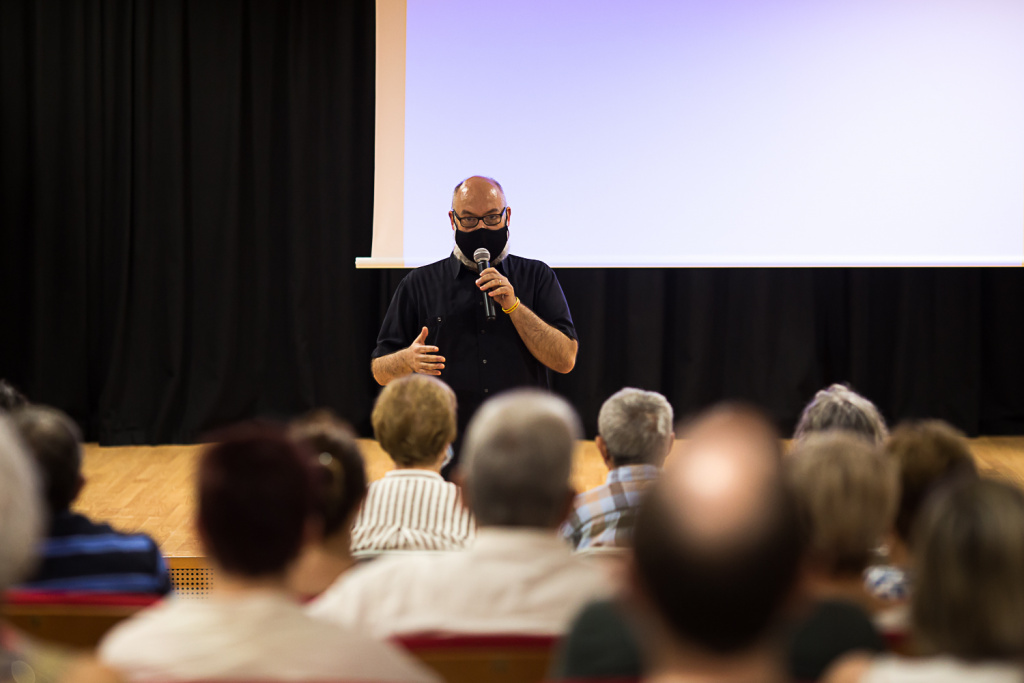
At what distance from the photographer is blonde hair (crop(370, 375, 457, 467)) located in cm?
224

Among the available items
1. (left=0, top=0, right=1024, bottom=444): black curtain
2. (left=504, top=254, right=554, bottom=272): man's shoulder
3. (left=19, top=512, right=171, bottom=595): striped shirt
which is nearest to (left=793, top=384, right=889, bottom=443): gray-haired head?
(left=504, top=254, right=554, bottom=272): man's shoulder

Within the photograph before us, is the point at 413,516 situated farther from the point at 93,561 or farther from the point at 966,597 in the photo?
the point at 966,597

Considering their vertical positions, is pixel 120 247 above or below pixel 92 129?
below

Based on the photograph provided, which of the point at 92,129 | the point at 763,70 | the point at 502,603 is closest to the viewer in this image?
the point at 502,603

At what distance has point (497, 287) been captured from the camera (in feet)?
9.96

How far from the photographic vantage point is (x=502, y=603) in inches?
55.9

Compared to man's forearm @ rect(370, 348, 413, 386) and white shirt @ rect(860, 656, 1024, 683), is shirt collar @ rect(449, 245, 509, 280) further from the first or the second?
white shirt @ rect(860, 656, 1024, 683)

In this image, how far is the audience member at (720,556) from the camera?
0.71 m

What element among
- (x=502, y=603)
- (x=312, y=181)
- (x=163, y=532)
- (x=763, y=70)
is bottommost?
(x=163, y=532)

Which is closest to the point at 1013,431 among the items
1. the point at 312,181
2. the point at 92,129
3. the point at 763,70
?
the point at 763,70

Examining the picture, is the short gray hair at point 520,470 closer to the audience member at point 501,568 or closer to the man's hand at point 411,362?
the audience member at point 501,568

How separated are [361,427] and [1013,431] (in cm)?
397

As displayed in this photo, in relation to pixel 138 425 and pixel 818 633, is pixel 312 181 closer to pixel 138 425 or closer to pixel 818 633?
pixel 138 425

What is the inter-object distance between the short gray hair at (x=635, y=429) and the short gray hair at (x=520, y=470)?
666 millimetres
